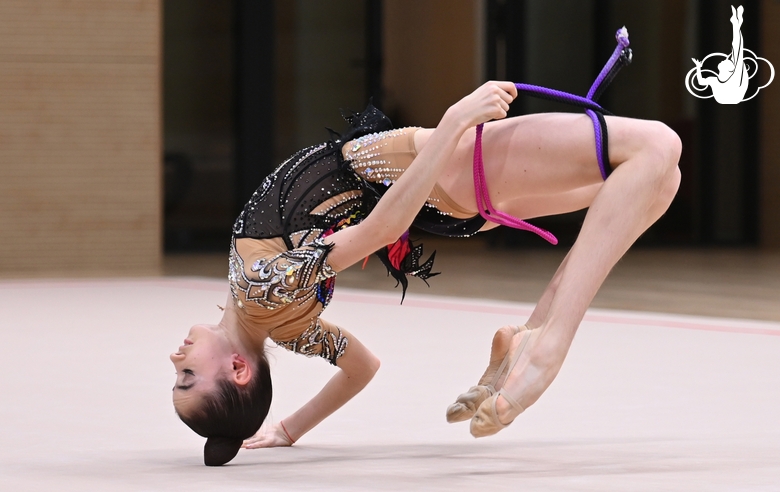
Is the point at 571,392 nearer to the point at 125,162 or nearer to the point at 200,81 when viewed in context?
the point at 125,162

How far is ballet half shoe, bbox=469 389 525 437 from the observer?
6.12 feet

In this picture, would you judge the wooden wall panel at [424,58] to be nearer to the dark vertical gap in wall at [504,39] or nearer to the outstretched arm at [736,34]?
the dark vertical gap in wall at [504,39]

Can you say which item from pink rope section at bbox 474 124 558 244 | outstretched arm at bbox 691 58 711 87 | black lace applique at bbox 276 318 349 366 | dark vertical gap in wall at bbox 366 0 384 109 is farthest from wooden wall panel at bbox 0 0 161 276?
pink rope section at bbox 474 124 558 244

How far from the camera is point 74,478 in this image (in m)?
2.04

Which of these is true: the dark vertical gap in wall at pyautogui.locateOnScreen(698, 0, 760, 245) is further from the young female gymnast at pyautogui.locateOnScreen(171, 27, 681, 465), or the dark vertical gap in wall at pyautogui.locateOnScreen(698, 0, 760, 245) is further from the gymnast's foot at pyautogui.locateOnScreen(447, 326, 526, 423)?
the gymnast's foot at pyautogui.locateOnScreen(447, 326, 526, 423)

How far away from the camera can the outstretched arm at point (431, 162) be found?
202cm

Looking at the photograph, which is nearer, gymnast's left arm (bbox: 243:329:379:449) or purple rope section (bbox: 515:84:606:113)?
purple rope section (bbox: 515:84:606:113)

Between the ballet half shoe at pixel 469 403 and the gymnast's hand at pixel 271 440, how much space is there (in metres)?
0.43

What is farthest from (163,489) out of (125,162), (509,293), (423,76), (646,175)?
(423,76)

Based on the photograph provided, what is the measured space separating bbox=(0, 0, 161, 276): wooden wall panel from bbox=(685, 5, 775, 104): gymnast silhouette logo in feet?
13.2

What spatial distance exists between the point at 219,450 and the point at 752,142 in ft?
27.4

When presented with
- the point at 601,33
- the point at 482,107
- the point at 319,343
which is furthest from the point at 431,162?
the point at 601,33

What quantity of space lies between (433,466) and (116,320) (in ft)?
8.68

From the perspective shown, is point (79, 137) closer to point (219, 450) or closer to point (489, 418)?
point (219, 450)
